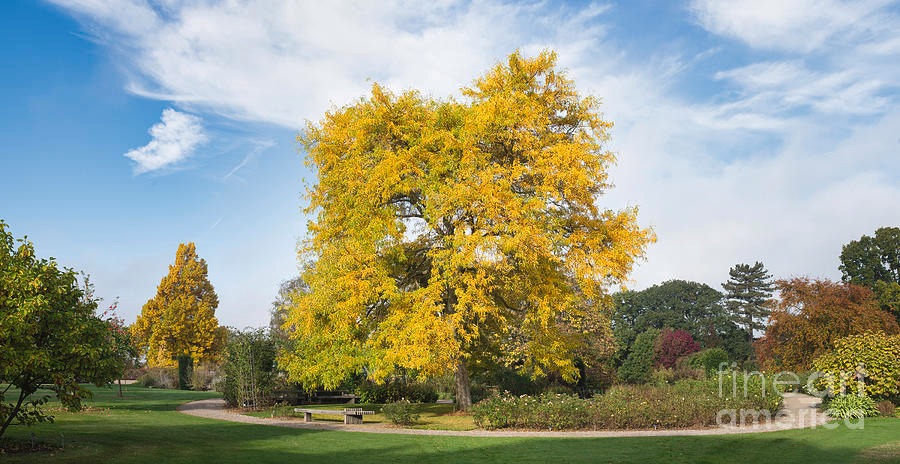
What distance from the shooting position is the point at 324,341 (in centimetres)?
2192

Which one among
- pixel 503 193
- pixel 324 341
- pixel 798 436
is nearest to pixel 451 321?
pixel 503 193

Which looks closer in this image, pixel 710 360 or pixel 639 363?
pixel 639 363

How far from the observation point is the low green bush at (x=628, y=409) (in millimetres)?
16625

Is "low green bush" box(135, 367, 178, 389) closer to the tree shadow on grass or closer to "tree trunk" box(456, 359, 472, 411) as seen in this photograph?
"tree trunk" box(456, 359, 472, 411)

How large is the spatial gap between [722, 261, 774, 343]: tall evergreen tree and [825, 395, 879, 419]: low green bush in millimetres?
55320

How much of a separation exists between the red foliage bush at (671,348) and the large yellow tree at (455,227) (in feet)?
88.3

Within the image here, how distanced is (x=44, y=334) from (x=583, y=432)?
40.2 ft

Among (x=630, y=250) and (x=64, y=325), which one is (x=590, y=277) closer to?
(x=630, y=250)

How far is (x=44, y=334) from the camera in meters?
11.3

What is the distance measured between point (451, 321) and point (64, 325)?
33.5 feet

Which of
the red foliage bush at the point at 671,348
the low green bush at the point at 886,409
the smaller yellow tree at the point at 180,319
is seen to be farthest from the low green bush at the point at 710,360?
the smaller yellow tree at the point at 180,319

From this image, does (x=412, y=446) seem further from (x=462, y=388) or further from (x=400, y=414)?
(x=462, y=388)

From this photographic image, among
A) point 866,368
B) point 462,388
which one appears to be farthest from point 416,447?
point 866,368

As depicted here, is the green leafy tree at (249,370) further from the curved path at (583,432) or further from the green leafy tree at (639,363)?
the green leafy tree at (639,363)
